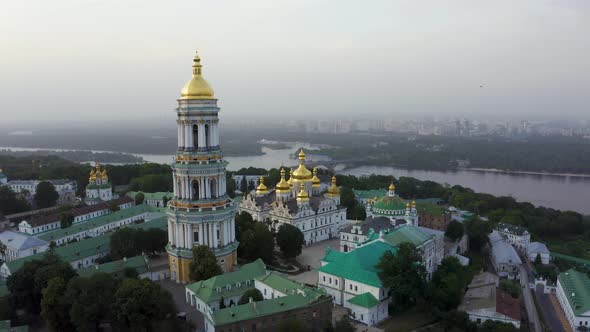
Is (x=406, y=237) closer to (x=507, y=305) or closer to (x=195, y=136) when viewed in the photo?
(x=507, y=305)

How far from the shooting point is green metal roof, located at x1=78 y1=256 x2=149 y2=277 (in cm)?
1897

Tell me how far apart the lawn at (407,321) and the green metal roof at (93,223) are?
18824 millimetres

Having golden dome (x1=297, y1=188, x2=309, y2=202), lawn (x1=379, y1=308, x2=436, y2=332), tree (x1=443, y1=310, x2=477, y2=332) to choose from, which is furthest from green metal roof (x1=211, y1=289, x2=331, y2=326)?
golden dome (x1=297, y1=188, x2=309, y2=202)

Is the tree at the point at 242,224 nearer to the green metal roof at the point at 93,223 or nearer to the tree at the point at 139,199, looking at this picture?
the green metal roof at the point at 93,223

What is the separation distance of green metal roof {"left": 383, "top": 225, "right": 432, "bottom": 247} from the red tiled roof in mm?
3962

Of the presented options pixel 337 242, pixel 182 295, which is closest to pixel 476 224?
pixel 337 242

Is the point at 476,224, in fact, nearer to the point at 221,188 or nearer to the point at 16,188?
the point at 221,188

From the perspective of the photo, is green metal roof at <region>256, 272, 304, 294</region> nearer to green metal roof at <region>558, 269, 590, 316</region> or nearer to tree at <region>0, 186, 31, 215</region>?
green metal roof at <region>558, 269, 590, 316</region>

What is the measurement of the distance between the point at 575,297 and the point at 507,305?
11.0 ft

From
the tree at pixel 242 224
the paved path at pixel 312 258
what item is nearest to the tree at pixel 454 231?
the paved path at pixel 312 258

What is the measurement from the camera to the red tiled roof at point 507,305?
1708cm

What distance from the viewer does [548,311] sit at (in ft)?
64.6

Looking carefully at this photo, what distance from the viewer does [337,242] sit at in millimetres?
28234

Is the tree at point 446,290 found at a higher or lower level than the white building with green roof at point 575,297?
higher
